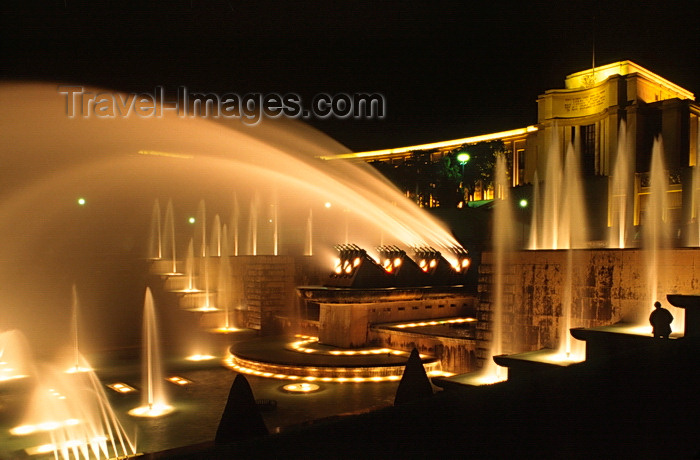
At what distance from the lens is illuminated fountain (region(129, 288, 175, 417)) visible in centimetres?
1023

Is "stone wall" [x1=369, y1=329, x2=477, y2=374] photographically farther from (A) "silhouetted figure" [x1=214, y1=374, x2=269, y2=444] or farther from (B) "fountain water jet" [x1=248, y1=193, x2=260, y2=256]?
(B) "fountain water jet" [x1=248, y1=193, x2=260, y2=256]

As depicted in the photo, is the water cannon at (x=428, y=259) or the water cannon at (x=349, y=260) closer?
the water cannon at (x=349, y=260)

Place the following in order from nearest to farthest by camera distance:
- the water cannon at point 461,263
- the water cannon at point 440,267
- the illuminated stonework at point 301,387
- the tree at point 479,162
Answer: the illuminated stonework at point 301,387 < the water cannon at point 440,267 < the water cannon at point 461,263 < the tree at point 479,162

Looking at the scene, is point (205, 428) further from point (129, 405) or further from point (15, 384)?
point (15, 384)

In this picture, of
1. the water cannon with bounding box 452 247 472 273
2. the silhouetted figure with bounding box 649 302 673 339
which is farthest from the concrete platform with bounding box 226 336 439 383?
the silhouetted figure with bounding box 649 302 673 339

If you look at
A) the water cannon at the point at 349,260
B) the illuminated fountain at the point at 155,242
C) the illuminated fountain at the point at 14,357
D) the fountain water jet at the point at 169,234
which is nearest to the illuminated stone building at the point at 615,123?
the fountain water jet at the point at 169,234

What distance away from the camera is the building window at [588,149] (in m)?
48.2

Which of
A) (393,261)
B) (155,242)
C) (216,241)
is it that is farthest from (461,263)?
(155,242)

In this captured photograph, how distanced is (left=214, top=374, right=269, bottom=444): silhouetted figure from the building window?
46963 millimetres

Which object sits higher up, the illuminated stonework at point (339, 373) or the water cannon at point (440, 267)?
the water cannon at point (440, 267)

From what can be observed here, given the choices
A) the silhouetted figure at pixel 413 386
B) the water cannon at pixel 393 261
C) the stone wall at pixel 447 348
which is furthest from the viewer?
the water cannon at pixel 393 261

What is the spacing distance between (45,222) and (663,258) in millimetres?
32937

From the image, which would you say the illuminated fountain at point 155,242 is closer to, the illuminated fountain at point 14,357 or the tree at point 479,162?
the illuminated fountain at point 14,357

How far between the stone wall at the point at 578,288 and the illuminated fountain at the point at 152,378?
6.48 metres
